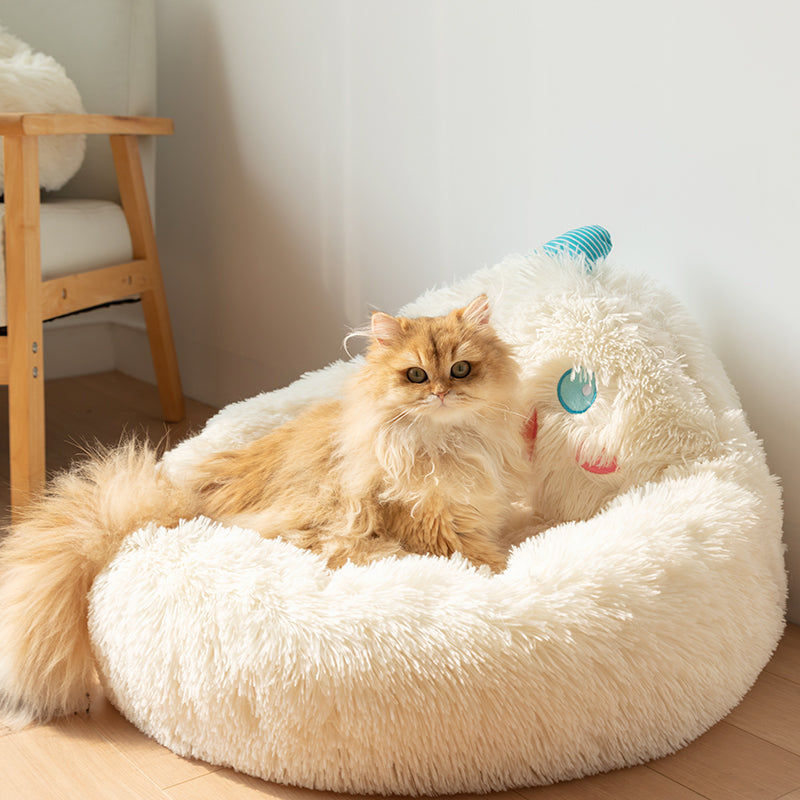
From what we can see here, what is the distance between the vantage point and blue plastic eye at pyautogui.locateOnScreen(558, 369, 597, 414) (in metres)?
1.32

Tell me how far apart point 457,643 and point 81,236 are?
1.41 m

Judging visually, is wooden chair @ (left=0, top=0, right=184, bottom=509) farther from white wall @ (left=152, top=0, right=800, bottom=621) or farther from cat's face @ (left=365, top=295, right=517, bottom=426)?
cat's face @ (left=365, top=295, right=517, bottom=426)

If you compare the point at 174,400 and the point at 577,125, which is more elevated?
the point at 577,125

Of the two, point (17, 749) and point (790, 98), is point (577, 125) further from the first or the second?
point (17, 749)

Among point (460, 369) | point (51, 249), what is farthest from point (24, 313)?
point (460, 369)

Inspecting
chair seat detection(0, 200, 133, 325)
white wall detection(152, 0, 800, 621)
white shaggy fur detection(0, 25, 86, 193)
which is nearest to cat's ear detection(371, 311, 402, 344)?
white wall detection(152, 0, 800, 621)

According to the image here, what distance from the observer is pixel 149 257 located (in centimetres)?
221

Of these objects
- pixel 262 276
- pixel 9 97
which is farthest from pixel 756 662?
pixel 9 97

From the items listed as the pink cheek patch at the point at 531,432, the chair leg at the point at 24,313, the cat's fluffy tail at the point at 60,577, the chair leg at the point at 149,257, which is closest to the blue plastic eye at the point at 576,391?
the pink cheek patch at the point at 531,432

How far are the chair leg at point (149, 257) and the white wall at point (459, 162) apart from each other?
18 centimetres

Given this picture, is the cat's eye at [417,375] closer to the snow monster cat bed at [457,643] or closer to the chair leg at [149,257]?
the snow monster cat bed at [457,643]

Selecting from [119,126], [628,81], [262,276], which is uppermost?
[628,81]

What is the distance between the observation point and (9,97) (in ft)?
6.16

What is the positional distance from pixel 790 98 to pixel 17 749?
4.39 feet
